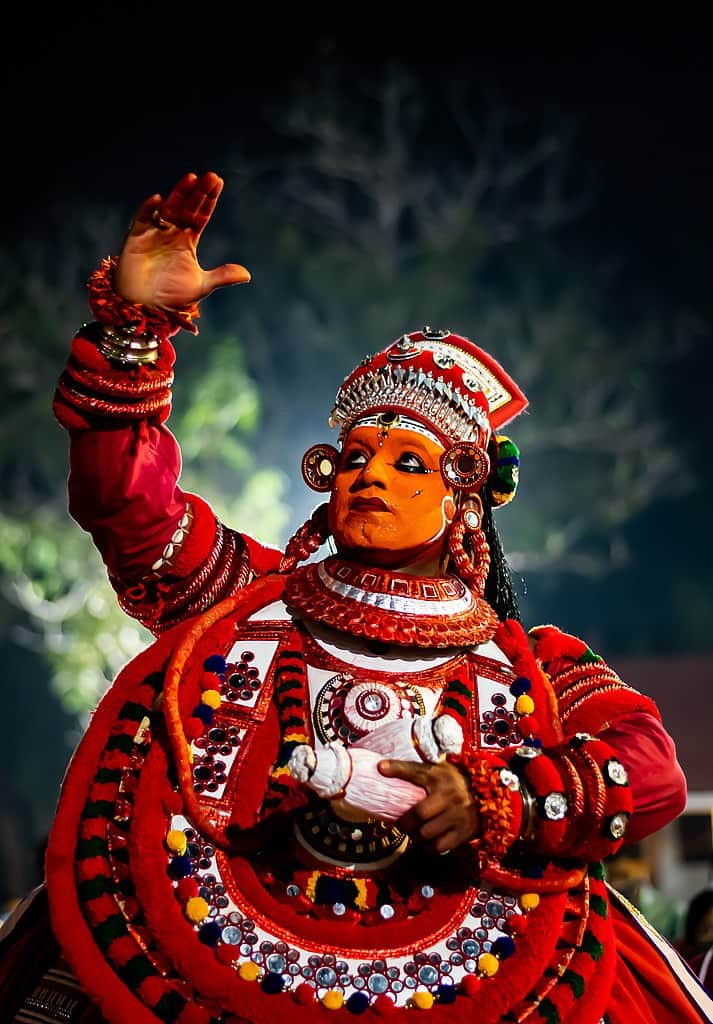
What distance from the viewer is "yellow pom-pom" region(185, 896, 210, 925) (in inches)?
91.6

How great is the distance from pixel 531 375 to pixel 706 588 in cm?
A: 342

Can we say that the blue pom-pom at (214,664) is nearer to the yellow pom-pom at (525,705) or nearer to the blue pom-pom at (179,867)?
the blue pom-pom at (179,867)

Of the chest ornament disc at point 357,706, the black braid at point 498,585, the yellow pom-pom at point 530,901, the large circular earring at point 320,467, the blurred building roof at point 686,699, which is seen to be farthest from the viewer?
the blurred building roof at point 686,699

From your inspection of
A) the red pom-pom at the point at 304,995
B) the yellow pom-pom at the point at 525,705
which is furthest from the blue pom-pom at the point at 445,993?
the yellow pom-pom at the point at 525,705

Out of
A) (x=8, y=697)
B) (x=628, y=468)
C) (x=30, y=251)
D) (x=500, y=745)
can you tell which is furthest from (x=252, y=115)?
(x=500, y=745)

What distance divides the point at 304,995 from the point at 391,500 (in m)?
0.94

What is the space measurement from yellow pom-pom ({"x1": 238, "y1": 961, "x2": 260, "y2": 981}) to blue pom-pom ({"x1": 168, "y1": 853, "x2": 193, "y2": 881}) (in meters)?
0.19

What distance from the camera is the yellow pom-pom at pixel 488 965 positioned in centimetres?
235

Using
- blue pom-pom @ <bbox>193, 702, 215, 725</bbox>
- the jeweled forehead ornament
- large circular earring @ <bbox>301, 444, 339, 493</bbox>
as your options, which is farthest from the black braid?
blue pom-pom @ <bbox>193, 702, 215, 725</bbox>

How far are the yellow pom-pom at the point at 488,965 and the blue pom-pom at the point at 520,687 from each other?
1.72ft

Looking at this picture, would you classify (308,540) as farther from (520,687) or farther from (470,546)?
(520,687)

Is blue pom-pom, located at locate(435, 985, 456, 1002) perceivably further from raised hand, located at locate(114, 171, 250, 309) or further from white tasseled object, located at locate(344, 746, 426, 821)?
raised hand, located at locate(114, 171, 250, 309)

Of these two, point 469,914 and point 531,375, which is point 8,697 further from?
point 469,914

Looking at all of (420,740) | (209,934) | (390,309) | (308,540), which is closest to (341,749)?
(420,740)
